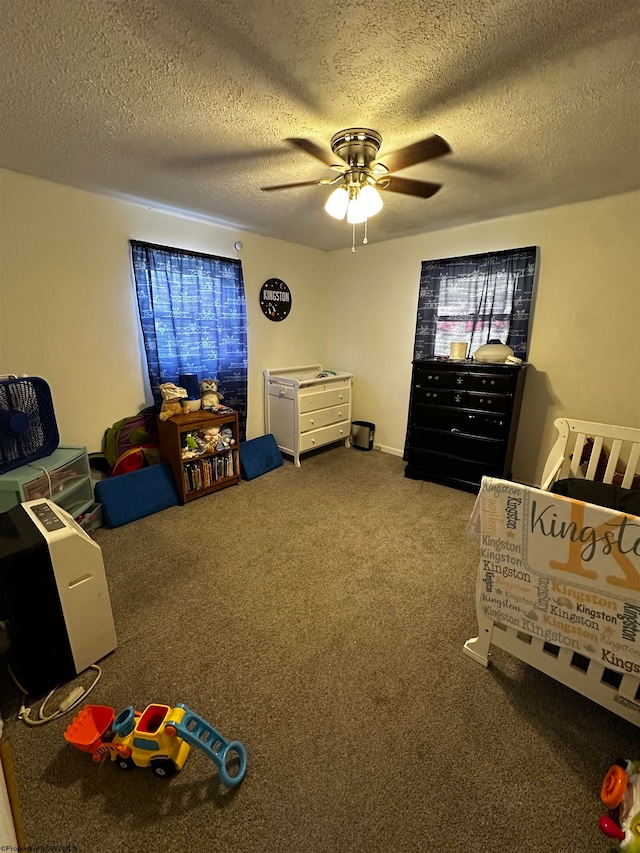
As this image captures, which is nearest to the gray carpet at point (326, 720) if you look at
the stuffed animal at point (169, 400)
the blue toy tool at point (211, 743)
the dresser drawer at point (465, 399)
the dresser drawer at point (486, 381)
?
the blue toy tool at point (211, 743)

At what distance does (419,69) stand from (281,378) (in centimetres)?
258

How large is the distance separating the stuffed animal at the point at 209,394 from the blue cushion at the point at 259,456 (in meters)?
0.52

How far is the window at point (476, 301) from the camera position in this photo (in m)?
2.83

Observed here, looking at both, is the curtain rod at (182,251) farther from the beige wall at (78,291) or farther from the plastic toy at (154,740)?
the plastic toy at (154,740)

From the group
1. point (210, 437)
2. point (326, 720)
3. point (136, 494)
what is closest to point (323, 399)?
point (210, 437)

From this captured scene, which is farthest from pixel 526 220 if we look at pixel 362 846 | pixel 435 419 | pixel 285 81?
pixel 362 846

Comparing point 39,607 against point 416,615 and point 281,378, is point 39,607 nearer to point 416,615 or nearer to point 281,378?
point 416,615

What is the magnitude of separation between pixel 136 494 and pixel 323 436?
1.90m

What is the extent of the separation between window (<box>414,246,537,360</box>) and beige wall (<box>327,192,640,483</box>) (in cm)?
11

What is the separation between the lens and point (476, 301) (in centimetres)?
306

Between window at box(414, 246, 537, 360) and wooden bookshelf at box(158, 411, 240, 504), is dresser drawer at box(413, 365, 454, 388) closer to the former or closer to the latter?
window at box(414, 246, 537, 360)

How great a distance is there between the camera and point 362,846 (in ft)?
3.15

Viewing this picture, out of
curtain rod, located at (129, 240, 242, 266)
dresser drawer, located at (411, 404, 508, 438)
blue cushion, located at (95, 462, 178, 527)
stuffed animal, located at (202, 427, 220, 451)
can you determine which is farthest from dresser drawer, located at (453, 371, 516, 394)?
blue cushion, located at (95, 462, 178, 527)

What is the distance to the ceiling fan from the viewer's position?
159 cm
